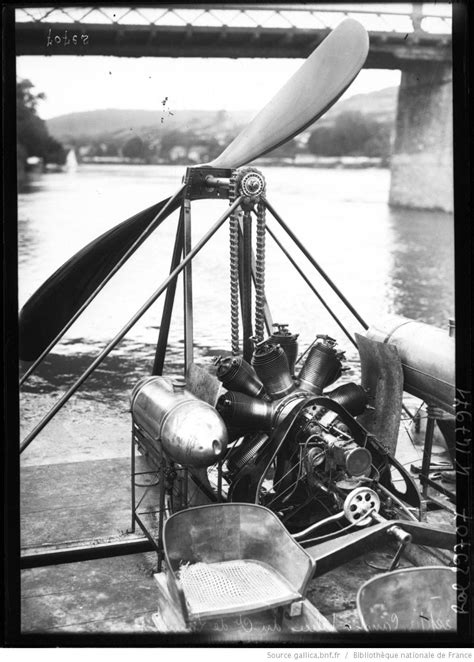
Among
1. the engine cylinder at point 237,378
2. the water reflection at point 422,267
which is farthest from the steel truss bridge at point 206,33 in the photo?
the water reflection at point 422,267

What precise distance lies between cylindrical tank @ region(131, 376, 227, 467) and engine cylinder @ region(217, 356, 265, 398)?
16.4 inches

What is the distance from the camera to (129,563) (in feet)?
21.0

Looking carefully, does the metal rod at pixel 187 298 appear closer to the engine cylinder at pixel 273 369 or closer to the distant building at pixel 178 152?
the engine cylinder at pixel 273 369

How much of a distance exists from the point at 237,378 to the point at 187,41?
338cm

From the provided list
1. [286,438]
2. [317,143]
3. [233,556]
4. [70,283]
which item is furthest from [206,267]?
[233,556]

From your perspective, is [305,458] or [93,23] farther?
[305,458]

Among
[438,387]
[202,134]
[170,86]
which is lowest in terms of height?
[438,387]

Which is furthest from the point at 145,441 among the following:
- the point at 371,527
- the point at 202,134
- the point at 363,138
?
the point at 363,138

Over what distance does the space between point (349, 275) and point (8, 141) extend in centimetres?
1769

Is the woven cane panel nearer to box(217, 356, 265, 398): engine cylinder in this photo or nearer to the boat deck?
the boat deck

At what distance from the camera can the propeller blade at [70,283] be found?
7.87 metres

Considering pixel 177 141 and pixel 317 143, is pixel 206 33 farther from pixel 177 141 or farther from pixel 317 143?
pixel 317 143
